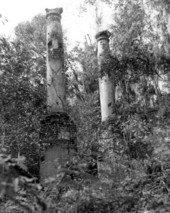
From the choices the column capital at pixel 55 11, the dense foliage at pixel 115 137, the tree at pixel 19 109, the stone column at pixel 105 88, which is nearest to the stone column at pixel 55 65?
the column capital at pixel 55 11

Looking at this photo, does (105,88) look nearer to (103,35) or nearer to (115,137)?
(103,35)

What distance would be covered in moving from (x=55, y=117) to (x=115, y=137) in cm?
174

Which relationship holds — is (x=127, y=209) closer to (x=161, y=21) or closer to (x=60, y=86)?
(x=60, y=86)

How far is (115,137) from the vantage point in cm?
893

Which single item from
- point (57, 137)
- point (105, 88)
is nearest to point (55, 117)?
point (57, 137)

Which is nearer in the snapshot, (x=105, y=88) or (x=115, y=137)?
(x=115, y=137)

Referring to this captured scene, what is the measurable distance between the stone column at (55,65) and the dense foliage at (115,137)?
1.36 metres

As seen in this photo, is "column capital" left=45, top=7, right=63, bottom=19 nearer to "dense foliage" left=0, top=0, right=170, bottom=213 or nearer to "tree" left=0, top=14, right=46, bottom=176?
"dense foliage" left=0, top=0, right=170, bottom=213

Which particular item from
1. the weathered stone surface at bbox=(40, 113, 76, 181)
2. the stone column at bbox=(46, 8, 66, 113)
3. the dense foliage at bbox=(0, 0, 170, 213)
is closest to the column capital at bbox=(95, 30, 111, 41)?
the dense foliage at bbox=(0, 0, 170, 213)

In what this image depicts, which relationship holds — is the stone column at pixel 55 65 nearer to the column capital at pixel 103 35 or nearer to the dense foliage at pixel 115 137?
the dense foliage at pixel 115 137

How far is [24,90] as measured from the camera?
39.7ft

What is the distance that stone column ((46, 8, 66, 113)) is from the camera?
905 cm

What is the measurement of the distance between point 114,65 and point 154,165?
5.17m

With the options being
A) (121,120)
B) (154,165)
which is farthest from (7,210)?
(121,120)
